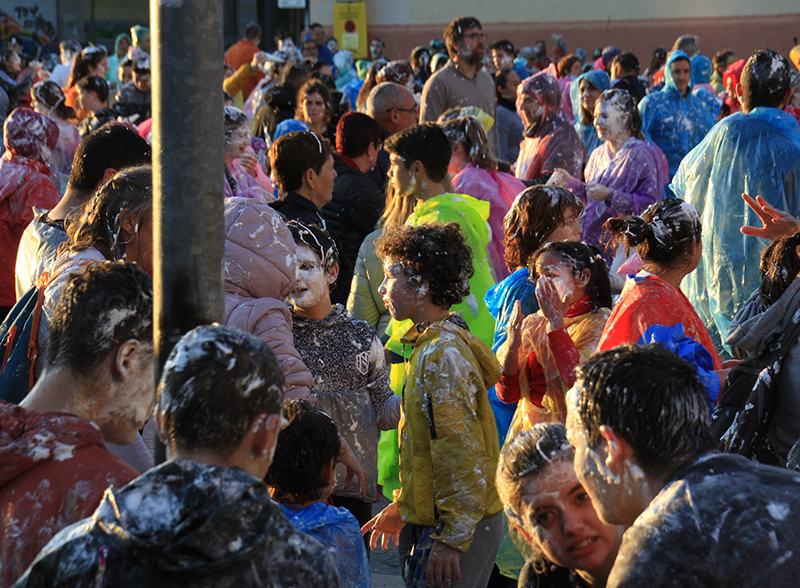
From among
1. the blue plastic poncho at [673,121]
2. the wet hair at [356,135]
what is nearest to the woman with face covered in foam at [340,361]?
the wet hair at [356,135]

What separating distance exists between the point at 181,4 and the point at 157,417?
721 millimetres

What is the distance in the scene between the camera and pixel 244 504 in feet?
4.74

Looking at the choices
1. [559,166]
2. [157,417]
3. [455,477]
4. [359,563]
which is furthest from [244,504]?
[559,166]

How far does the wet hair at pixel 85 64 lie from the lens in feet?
30.7

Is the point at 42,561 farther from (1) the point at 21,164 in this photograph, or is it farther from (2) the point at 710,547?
(1) the point at 21,164

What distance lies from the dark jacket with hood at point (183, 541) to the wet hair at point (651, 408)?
0.60 metres

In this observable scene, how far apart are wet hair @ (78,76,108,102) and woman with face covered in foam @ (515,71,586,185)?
13.2 feet

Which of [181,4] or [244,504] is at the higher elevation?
[181,4]

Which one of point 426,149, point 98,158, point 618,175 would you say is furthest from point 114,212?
point 618,175

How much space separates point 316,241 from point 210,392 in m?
1.89

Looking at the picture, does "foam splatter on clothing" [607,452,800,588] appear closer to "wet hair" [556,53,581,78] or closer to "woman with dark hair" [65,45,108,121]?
"woman with dark hair" [65,45,108,121]

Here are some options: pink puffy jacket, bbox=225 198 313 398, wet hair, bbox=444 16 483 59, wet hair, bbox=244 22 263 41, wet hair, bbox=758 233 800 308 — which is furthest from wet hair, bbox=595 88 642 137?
wet hair, bbox=244 22 263 41

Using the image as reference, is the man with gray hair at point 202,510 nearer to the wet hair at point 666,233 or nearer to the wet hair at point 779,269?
the wet hair at point 666,233

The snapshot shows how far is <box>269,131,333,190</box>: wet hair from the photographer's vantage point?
4605 millimetres
